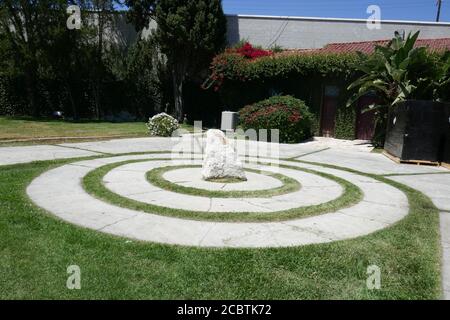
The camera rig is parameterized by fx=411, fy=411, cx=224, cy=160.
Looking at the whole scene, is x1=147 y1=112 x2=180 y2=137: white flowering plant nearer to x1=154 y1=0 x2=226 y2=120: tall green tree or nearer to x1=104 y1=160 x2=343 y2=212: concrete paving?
x1=154 y1=0 x2=226 y2=120: tall green tree

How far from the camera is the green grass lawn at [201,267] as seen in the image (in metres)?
3.16

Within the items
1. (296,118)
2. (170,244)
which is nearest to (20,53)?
(296,118)

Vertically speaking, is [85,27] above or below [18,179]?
above

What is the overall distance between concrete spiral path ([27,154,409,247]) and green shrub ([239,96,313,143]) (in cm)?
683

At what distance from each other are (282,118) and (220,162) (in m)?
7.75

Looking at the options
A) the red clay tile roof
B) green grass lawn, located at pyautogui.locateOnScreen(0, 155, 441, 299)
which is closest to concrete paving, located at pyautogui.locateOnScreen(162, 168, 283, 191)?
green grass lawn, located at pyautogui.locateOnScreen(0, 155, 441, 299)

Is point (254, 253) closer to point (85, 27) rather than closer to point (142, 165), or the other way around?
point (142, 165)

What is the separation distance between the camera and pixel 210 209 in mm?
5410

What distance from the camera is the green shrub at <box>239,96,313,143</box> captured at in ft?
47.6

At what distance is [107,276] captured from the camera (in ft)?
10.9

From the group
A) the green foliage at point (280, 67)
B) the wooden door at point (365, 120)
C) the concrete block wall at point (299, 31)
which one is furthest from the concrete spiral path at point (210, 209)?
the concrete block wall at point (299, 31)

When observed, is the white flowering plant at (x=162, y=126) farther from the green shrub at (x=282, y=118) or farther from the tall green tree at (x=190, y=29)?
the tall green tree at (x=190, y=29)

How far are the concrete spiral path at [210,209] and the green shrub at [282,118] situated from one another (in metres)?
6.83

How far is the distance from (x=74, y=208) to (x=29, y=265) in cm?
181
